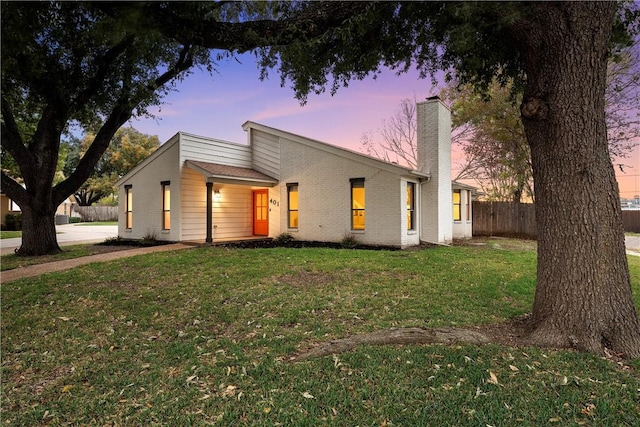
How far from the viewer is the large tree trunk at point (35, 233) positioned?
1052 cm

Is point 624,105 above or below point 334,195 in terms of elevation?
above

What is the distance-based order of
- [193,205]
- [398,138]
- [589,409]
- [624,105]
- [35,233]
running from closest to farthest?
[589,409] → [35,233] → [193,205] → [624,105] → [398,138]

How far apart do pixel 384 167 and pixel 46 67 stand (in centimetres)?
931

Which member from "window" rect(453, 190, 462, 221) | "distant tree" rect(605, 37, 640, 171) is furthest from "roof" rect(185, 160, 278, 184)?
"distant tree" rect(605, 37, 640, 171)

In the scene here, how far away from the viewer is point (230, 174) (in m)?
12.5

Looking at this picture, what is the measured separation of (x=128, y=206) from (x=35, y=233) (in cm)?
455

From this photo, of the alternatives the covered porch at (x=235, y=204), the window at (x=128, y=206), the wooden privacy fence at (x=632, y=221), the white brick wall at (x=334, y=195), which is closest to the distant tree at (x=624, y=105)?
the wooden privacy fence at (x=632, y=221)

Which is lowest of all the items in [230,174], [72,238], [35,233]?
[72,238]

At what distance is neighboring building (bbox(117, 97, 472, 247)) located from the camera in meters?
11.8

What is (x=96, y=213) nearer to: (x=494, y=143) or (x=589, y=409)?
(x=494, y=143)

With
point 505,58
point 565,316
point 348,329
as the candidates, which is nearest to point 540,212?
point 565,316

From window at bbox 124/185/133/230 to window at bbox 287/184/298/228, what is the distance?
6.71m

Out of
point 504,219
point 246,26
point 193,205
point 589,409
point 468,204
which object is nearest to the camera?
point 589,409

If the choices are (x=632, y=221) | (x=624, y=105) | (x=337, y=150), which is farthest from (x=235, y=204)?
(x=632, y=221)
